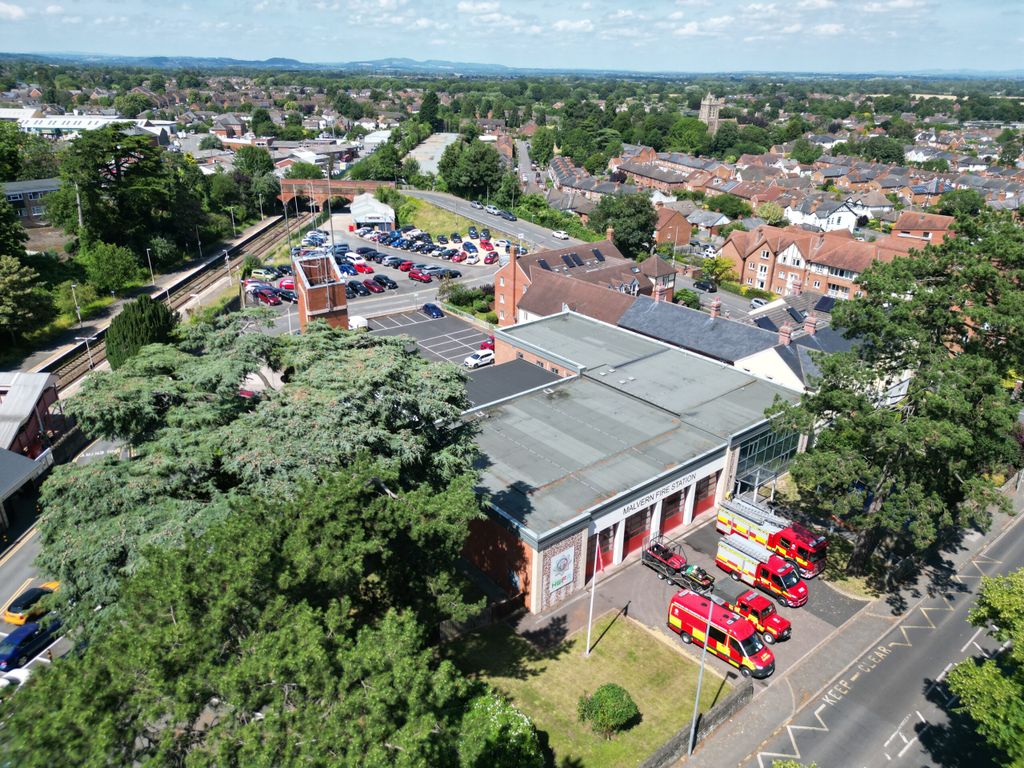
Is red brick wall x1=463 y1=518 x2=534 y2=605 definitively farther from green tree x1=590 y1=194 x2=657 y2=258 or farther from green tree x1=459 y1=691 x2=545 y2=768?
green tree x1=590 y1=194 x2=657 y2=258

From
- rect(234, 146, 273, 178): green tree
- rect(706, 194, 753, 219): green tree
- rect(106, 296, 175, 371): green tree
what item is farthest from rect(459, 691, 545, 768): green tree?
rect(706, 194, 753, 219): green tree

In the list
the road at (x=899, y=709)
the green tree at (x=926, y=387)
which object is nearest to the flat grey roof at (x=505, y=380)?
the green tree at (x=926, y=387)

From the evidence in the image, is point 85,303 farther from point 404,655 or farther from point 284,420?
point 404,655

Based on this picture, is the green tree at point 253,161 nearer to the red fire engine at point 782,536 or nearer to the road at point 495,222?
the road at point 495,222

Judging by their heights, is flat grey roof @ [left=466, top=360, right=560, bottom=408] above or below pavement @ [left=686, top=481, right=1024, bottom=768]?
above

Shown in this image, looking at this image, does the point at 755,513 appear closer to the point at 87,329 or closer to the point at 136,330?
the point at 136,330
